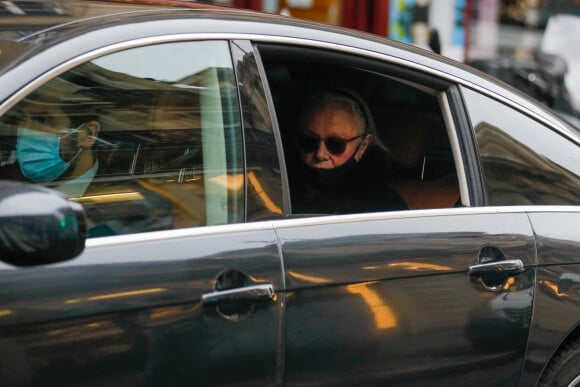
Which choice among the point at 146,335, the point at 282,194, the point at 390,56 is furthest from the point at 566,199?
the point at 146,335

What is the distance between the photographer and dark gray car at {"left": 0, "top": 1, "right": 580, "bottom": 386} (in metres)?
2.60

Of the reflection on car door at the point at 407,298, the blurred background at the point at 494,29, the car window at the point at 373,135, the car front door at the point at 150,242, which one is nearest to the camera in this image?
the car front door at the point at 150,242

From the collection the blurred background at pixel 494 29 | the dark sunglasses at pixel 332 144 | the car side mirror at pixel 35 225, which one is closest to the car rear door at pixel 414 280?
the dark sunglasses at pixel 332 144

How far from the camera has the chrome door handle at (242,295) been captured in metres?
2.77

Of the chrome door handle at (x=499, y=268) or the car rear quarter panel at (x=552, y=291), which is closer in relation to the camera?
the chrome door handle at (x=499, y=268)

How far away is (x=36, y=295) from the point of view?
2510 millimetres

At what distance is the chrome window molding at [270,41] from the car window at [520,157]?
0.9 inches

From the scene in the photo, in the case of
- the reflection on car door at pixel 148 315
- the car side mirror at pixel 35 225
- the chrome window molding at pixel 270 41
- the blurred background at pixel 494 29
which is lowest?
the reflection on car door at pixel 148 315

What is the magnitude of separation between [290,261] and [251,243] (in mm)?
122

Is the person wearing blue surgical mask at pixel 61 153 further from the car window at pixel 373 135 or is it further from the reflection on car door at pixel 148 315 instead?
the car window at pixel 373 135

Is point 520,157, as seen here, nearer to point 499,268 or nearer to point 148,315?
point 499,268

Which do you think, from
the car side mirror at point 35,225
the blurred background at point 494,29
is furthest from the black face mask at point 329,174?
the blurred background at point 494,29

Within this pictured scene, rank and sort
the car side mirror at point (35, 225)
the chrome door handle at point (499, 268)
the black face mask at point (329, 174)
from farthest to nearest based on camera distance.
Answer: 1. the black face mask at point (329, 174)
2. the chrome door handle at point (499, 268)
3. the car side mirror at point (35, 225)

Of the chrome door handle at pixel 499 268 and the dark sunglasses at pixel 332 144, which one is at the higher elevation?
the dark sunglasses at pixel 332 144
